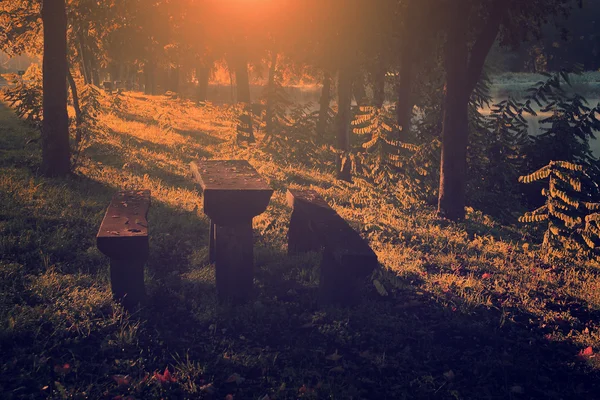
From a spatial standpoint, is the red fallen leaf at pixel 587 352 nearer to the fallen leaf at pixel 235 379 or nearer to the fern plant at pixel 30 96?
the fallen leaf at pixel 235 379

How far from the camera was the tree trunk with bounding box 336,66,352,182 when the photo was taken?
42.5 ft

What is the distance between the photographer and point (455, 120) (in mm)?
9758

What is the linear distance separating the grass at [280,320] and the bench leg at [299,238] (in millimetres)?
222

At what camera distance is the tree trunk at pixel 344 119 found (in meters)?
13.0

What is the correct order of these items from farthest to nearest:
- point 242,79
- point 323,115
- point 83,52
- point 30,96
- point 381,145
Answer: point 83,52, point 242,79, point 323,115, point 30,96, point 381,145

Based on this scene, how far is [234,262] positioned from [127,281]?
3.70 feet

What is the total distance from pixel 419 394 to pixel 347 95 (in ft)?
32.7

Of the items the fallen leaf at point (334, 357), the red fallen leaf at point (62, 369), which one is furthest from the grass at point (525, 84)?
the red fallen leaf at point (62, 369)

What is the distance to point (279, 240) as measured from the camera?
7.79 metres

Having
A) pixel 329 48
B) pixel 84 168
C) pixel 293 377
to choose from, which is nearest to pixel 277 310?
pixel 293 377

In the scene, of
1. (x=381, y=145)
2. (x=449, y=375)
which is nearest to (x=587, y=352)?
(x=449, y=375)

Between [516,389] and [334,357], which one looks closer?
[516,389]

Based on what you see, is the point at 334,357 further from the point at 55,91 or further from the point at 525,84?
the point at 525,84

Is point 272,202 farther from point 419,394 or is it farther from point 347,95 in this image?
point 419,394
